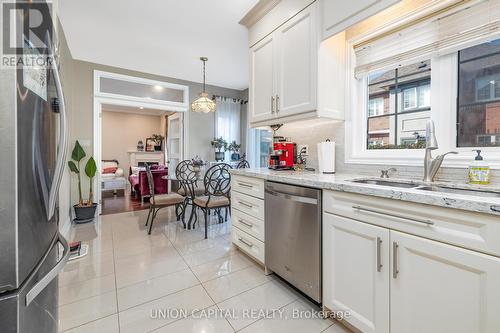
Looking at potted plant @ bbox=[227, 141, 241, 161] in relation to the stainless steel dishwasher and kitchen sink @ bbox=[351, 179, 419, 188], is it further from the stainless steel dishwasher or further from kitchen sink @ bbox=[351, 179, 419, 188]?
kitchen sink @ bbox=[351, 179, 419, 188]

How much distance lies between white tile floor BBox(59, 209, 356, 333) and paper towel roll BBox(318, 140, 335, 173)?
1091mm

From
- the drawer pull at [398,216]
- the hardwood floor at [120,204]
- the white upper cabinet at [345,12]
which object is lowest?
the hardwood floor at [120,204]

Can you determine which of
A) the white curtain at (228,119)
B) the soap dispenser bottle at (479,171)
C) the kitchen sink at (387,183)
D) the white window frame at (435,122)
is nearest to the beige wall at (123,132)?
the white curtain at (228,119)

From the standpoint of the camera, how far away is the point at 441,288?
979mm

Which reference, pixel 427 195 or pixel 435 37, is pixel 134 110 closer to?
pixel 435 37

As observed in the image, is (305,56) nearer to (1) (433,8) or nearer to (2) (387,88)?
(2) (387,88)

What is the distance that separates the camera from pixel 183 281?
1.95 meters

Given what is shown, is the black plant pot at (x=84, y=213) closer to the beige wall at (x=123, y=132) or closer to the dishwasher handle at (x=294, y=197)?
the dishwasher handle at (x=294, y=197)

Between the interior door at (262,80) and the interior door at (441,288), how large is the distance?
66.4 inches

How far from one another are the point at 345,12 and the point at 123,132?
8161mm

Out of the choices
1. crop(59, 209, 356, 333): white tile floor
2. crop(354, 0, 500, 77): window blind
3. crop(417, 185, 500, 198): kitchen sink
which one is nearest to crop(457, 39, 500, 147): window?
crop(354, 0, 500, 77): window blind

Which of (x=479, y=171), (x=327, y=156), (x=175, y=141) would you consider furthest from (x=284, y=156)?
(x=175, y=141)

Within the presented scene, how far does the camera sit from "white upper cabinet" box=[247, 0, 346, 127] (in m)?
1.91

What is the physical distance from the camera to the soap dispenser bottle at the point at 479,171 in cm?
130
